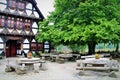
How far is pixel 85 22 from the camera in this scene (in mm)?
21328

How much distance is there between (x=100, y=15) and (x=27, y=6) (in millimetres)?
11000

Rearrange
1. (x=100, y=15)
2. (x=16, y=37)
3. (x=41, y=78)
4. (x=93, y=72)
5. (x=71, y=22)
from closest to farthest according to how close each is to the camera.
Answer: (x=41, y=78), (x=93, y=72), (x=100, y=15), (x=71, y=22), (x=16, y=37)

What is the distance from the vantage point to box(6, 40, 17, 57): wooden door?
26.8 metres

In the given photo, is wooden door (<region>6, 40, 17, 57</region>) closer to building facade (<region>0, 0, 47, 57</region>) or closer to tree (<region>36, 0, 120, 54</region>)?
building facade (<region>0, 0, 47, 57</region>)

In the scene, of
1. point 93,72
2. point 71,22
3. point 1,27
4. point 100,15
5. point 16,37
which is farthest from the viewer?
point 16,37

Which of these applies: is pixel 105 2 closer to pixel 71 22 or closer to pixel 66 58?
pixel 71 22

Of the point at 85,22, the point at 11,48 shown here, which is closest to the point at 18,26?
the point at 11,48

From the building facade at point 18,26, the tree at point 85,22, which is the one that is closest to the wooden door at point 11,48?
the building facade at point 18,26

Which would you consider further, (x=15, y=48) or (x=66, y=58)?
(x=15, y=48)

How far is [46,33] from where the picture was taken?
2319 cm

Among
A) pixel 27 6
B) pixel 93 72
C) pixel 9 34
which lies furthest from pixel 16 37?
pixel 93 72

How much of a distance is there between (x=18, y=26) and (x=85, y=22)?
9.46m

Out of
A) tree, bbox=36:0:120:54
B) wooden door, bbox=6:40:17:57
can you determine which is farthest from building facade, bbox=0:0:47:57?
tree, bbox=36:0:120:54

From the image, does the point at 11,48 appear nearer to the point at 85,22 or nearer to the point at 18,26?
the point at 18,26
